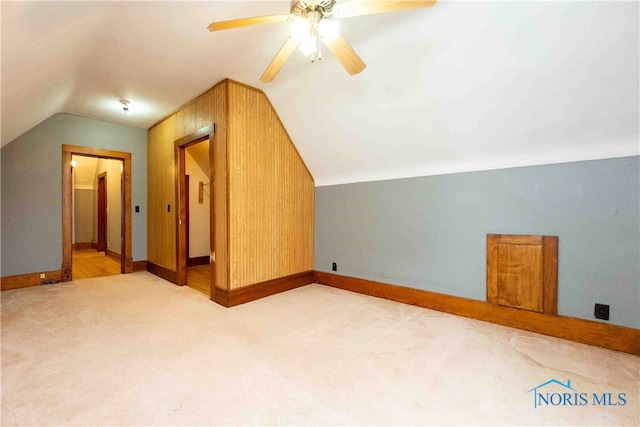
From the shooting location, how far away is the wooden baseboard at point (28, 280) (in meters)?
3.79

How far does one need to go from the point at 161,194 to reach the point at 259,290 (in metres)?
2.62

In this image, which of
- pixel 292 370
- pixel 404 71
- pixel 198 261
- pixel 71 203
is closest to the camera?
pixel 292 370

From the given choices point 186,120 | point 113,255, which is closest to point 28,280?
point 113,255

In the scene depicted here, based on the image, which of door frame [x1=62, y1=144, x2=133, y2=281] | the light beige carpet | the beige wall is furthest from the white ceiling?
the beige wall

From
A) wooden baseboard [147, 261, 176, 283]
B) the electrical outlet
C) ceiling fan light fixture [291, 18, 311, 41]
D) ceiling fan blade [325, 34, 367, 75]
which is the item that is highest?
ceiling fan light fixture [291, 18, 311, 41]

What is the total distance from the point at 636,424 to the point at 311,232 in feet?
11.3

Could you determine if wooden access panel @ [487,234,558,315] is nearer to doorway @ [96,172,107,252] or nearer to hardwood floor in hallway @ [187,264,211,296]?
hardwood floor in hallway @ [187,264,211,296]

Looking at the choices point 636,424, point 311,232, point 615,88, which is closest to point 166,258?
point 311,232

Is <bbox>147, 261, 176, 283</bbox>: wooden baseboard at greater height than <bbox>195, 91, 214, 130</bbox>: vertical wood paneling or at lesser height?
lesser

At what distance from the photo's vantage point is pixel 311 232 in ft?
14.0

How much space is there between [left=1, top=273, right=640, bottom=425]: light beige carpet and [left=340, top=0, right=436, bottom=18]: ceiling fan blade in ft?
7.44

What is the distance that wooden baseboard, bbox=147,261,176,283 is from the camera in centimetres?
424

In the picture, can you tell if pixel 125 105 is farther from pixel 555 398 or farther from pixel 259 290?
pixel 555 398

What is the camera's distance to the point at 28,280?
3951mm
